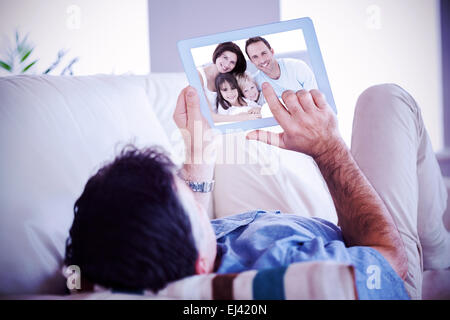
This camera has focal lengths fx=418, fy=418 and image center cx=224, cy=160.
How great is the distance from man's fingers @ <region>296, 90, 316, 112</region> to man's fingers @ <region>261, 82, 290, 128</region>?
1.5 inches

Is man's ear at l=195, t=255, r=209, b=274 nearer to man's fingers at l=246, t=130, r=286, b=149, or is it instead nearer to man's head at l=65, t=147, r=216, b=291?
man's head at l=65, t=147, r=216, b=291

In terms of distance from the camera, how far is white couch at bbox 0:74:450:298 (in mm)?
625

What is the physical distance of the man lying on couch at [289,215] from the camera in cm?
57

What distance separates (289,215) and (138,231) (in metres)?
0.40

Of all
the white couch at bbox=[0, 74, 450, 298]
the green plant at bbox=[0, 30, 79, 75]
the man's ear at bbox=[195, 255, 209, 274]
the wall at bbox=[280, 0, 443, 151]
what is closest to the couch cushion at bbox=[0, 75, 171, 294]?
the white couch at bbox=[0, 74, 450, 298]

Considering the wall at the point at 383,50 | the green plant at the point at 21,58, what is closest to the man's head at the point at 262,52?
the wall at the point at 383,50

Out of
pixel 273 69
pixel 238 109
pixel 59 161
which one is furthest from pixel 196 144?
pixel 59 161

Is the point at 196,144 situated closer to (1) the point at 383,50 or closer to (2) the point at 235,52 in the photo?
(2) the point at 235,52

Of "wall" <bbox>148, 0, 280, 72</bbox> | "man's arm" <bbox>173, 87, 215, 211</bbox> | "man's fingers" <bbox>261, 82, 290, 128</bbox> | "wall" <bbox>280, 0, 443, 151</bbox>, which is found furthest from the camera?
"wall" <bbox>148, 0, 280, 72</bbox>

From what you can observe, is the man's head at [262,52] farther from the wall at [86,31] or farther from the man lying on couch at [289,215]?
the wall at [86,31]

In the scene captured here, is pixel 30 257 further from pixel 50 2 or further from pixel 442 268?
pixel 50 2

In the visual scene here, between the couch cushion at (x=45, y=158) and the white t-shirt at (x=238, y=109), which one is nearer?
the couch cushion at (x=45, y=158)

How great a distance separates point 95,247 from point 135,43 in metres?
1.75
